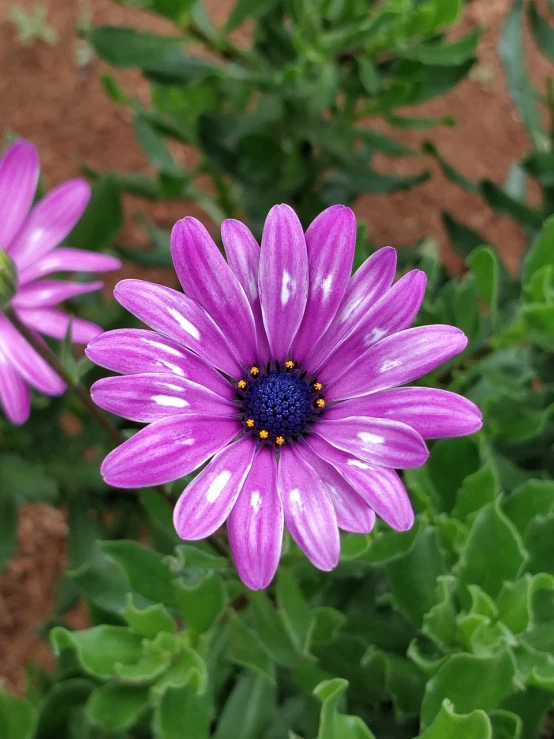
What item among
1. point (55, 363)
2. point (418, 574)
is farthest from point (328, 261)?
point (418, 574)

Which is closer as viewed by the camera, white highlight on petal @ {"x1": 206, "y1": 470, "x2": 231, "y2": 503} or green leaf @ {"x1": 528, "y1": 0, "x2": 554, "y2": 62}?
white highlight on petal @ {"x1": 206, "y1": 470, "x2": 231, "y2": 503}

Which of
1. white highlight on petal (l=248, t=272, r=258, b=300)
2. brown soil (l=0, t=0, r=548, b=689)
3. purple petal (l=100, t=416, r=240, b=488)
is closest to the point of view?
purple petal (l=100, t=416, r=240, b=488)

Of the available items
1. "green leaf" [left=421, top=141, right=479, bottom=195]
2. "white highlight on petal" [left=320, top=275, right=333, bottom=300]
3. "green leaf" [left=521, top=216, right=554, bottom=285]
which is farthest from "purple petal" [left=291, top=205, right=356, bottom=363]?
"green leaf" [left=421, top=141, right=479, bottom=195]

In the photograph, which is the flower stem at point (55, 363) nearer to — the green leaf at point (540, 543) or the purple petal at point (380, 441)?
the purple petal at point (380, 441)

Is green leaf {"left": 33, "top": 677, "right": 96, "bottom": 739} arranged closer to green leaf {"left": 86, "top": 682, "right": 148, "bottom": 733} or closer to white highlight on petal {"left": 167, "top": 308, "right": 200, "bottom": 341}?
green leaf {"left": 86, "top": 682, "right": 148, "bottom": 733}

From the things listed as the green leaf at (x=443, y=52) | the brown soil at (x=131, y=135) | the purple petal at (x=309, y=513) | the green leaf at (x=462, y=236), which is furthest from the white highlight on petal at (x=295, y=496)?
the brown soil at (x=131, y=135)

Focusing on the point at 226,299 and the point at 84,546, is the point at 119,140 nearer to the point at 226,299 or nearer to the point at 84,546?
the point at 84,546

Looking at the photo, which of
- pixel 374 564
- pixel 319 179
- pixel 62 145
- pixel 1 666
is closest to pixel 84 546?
pixel 1 666
